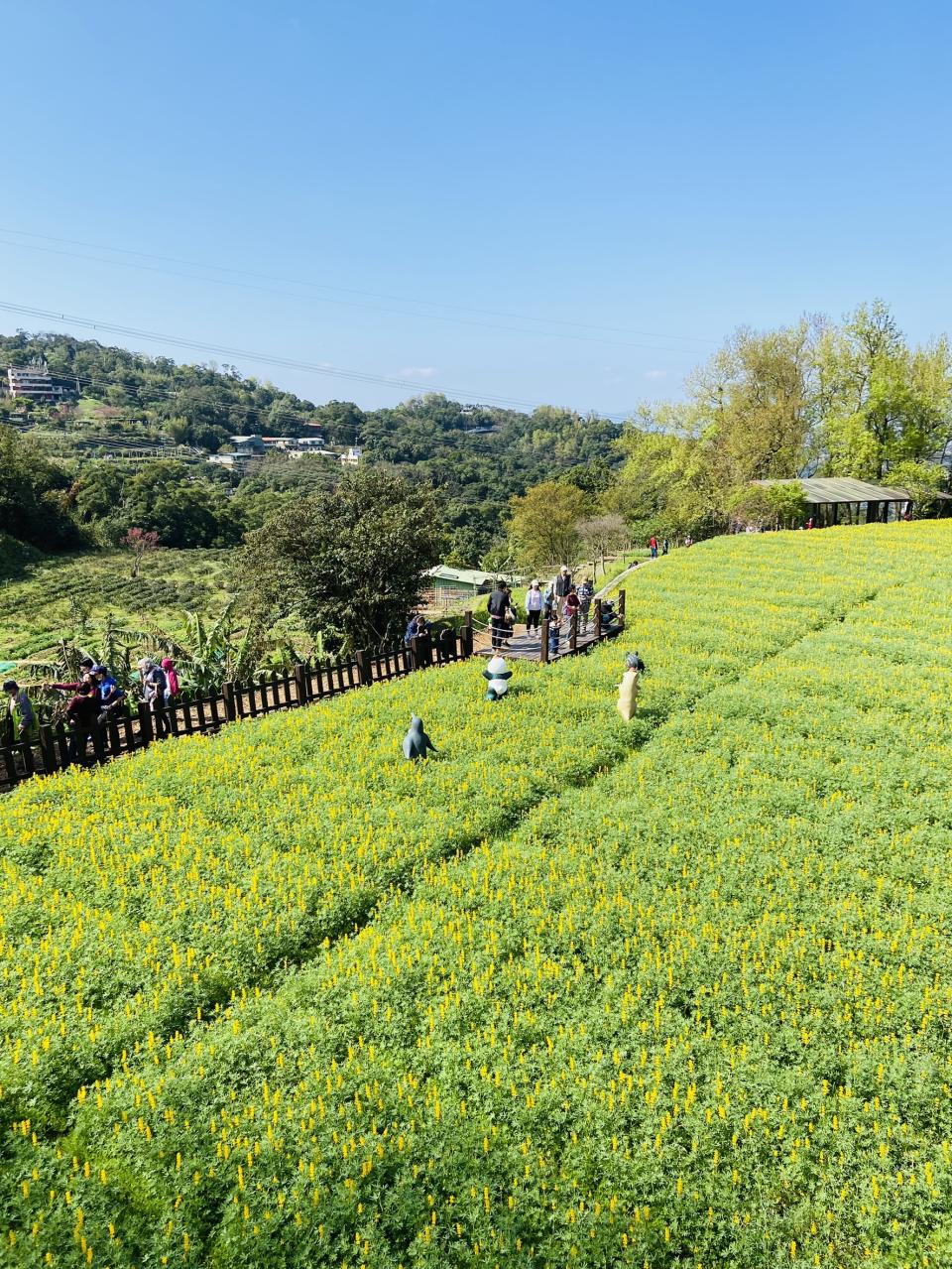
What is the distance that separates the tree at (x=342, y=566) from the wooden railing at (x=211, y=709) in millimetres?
4320

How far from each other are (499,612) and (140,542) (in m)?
57.1

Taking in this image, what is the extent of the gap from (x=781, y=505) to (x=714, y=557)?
14.0 m

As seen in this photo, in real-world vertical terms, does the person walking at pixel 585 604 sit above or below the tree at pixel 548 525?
below

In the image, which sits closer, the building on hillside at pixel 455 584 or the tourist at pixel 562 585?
the tourist at pixel 562 585

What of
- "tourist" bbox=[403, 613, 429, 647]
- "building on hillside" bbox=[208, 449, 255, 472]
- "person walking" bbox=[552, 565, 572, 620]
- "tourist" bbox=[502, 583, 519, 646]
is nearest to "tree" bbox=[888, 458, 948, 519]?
"person walking" bbox=[552, 565, 572, 620]

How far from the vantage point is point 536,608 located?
19.3 metres

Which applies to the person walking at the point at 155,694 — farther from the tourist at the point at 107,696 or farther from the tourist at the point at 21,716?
the tourist at the point at 21,716

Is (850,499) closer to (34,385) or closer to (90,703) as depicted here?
(90,703)

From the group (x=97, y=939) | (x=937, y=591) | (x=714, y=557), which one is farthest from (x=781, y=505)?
(x=97, y=939)

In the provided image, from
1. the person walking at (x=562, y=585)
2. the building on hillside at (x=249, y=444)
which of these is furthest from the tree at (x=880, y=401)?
the building on hillside at (x=249, y=444)

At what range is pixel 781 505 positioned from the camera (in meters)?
42.8

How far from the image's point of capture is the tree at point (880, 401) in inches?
1978

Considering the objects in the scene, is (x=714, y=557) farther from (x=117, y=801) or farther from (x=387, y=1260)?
(x=387, y=1260)

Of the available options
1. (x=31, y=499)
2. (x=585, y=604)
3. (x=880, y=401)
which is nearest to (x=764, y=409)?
(x=880, y=401)
